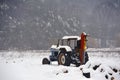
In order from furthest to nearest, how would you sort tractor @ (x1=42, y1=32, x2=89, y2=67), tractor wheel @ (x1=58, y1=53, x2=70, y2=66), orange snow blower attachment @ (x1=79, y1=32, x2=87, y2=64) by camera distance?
tractor wheel @ (x1=58, y1=53, x2=70, y2=66) < tractor @ (x1=42, y1=32, x2=89, y2=67) < orange snow blower attachment @ (x1=79, y1=32, x2=87, y2=64)

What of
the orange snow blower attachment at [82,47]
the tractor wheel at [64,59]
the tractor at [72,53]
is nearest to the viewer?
the orange snow blower attachment at [82,47]

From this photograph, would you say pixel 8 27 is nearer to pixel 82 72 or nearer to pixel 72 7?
pixel 72 7

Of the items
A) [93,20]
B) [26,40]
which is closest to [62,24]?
[93,20]

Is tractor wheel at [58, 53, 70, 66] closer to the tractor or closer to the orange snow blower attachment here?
the tractor

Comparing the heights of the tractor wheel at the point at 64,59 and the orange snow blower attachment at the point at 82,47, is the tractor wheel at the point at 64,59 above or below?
below

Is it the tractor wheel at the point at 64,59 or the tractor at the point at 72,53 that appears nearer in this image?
the tractor at the point at 72,53

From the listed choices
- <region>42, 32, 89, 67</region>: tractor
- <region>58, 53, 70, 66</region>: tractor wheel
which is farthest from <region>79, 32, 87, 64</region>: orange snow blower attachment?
<region>58, 53, 70, 66</region>: tractor wheel

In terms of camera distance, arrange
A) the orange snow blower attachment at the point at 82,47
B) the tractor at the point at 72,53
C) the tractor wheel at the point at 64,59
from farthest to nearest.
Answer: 1. the tractor wheel at the point at 64,59
2. the tractor at the point at 72,53
3. the orange snow blower attachment at the point at 82,47

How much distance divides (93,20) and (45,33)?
65.6 ft

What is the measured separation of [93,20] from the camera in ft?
325

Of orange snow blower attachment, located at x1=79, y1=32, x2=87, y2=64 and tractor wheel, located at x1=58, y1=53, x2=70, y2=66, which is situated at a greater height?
orange snow blower attachment, located at x1=79, y1=32, x2=87, y2=64

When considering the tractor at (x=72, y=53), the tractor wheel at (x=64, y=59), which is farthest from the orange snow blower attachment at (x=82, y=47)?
the tractor wheel at (x=64, y=59)

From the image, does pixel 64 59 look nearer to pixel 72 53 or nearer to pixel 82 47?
pixel 72 53

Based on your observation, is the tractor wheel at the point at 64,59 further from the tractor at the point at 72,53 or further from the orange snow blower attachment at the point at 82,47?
the orange snow blower attachment at the point at 82,47
